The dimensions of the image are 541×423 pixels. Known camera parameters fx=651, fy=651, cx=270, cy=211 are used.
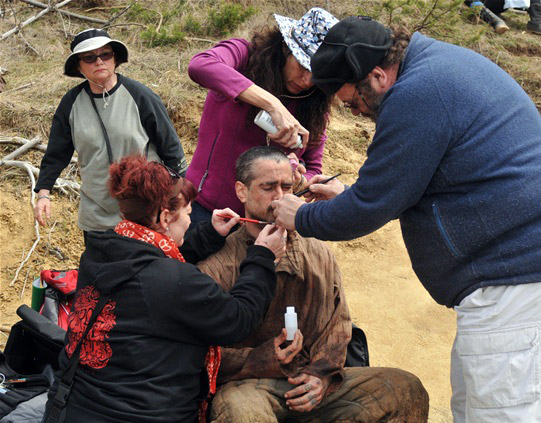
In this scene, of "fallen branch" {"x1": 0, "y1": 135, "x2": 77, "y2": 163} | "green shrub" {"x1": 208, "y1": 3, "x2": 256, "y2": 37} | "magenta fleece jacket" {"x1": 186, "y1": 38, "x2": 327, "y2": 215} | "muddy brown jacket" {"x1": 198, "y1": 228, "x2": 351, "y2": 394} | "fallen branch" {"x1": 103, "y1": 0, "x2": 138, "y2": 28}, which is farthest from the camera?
"fallen branch" {"x1": 103, "y1": 0, "x2": 138, "y2": 28}

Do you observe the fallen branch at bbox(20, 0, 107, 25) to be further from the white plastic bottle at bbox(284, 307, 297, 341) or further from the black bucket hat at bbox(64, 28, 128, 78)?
the white plastic bottle at bbox(284, 307, 297, 341)

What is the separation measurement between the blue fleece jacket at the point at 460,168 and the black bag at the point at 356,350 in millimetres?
1039

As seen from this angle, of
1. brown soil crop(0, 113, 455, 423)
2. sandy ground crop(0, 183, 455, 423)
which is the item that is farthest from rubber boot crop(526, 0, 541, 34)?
sandy ground crop(0, 183, 455, 423)

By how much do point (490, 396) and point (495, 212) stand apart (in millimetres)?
684

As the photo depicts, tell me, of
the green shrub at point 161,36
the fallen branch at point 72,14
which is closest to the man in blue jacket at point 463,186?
the green shrub at point 161,36

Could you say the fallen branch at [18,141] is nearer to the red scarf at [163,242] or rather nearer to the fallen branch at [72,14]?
the fallen branch at [72,14]

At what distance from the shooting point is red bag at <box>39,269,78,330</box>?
375cm

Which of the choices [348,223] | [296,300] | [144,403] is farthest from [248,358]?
[348,223]

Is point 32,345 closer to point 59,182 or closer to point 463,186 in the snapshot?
point 463,186

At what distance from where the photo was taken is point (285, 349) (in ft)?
9.69

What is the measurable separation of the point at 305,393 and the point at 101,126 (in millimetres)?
2050

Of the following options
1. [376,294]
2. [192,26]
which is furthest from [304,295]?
[192,26]

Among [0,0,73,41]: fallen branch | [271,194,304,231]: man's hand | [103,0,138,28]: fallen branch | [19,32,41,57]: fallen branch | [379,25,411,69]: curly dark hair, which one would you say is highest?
[379,25,411,69]: curly dark hair

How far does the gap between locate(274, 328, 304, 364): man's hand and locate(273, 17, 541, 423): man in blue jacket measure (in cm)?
69
